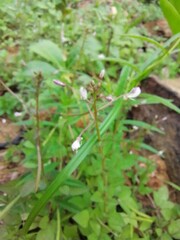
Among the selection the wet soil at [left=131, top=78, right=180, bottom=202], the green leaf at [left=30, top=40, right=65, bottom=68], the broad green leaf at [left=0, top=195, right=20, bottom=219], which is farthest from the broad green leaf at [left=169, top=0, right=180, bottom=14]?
the broad green leaf at [left=0, top=195, right=20, bottom=219]

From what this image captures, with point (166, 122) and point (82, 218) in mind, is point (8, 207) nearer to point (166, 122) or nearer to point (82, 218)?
point (82, 218)

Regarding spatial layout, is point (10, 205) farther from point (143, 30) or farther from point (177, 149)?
point (143, 30)

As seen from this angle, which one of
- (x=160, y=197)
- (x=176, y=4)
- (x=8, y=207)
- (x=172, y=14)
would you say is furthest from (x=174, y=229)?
(x=176, y=4)

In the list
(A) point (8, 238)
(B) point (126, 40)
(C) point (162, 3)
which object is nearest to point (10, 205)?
(A) point (8, 238)

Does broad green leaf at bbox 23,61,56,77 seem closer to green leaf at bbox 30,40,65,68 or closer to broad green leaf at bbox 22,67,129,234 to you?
green leaf at bbox 30,40,65,68

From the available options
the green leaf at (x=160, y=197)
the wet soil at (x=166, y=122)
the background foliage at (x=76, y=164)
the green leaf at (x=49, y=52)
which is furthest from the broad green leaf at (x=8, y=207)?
the green leaf at (x=49, y=52)

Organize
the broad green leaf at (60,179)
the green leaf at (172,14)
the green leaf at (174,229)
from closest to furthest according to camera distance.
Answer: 1. the broad green leaf at (60,179)
2. the green leaf at (174,229)
3. the green leaf at (172,14)

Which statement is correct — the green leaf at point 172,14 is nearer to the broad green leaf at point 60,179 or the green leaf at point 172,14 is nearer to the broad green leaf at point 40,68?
the broad green leaf at point 40,68
